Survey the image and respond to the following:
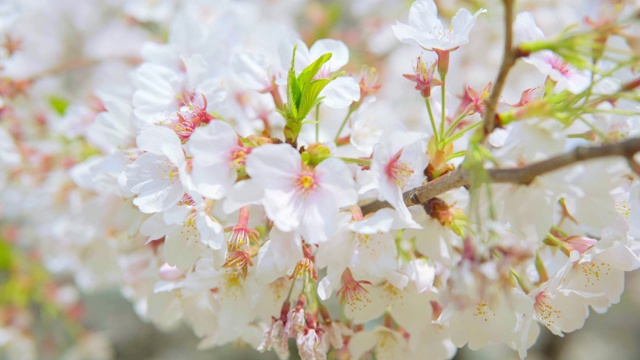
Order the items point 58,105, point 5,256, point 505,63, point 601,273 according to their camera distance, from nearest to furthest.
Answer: point 505,63, point 601,273, point 58,105, point 5,256

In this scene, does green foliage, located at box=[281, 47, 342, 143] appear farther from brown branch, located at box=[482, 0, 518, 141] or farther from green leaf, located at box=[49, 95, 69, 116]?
green leaf, located at box=[49, 95, 69, 116]

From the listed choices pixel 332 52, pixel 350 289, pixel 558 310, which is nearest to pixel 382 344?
pixel 350 289

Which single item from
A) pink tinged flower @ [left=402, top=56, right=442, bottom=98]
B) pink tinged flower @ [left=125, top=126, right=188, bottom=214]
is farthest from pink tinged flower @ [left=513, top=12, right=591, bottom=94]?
pink tinged flower @ [left=125, top=126, right=188, bottom=214]

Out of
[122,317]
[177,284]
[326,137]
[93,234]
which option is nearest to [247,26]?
[326,137]

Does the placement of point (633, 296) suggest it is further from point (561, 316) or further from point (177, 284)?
point (177, 284)

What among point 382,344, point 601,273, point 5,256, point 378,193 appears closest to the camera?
point 378,193

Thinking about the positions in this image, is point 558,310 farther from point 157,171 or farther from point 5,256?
point 5,256

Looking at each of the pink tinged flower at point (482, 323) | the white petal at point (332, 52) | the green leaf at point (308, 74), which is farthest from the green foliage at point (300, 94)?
the pink tinged flower at point (482, 323)

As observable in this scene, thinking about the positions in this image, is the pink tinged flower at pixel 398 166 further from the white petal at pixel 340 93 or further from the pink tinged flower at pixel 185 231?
the pink tinged flower at pixel 185 231
